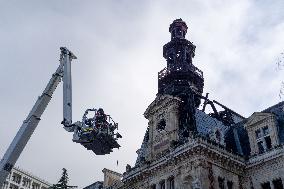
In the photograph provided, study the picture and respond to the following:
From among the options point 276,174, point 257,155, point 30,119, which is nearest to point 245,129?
point 257,155

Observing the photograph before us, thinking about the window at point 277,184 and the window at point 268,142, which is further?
the window at point 268,142

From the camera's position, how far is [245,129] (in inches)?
1583

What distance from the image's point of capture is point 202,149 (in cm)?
3409

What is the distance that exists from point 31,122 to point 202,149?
1689cm

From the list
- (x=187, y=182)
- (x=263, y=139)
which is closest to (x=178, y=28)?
(x=263, y=139)

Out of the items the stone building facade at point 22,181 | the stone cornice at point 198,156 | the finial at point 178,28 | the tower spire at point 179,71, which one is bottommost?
the stone cornice at point 198,156

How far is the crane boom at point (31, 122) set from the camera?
67.0 ft

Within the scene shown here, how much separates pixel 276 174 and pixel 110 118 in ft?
62.7

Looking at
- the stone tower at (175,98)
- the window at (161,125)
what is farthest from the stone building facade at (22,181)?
the window at (161,125)

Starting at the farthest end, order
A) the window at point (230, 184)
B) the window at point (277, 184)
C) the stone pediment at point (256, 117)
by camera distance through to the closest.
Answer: the stone pediment at point (256, 117) < the window at point (230, 184) < the window at point (277, 184)

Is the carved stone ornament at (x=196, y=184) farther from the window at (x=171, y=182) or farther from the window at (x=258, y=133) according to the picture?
the window at (x=258, y=133)

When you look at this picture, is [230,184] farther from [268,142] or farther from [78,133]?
[78,133]

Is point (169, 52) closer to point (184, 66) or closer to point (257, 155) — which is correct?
point (184, 66)

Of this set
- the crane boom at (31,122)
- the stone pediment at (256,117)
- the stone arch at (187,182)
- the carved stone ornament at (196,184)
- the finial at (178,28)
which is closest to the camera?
the crane boom at (31,122)
